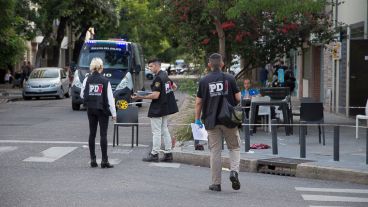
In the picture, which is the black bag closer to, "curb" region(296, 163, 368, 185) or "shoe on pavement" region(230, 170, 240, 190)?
"shoe on pavement" region(230, 170, 240, 190)

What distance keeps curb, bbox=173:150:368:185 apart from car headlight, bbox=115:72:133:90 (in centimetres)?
1299

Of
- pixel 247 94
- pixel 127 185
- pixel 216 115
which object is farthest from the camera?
pixel 247 94

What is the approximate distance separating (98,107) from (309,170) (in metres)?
3.52

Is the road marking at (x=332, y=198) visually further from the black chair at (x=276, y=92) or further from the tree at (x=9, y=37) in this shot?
the tree at (x=9, y=37)

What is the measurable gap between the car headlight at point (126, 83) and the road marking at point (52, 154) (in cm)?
1115

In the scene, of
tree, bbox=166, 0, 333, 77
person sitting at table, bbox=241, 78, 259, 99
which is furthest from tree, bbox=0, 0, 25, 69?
person sitting at table, bbox=241, 78, 259, 99

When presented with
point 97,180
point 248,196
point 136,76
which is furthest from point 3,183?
point 136,76

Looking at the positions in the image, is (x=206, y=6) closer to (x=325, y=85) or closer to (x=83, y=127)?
(x=83, y=127)

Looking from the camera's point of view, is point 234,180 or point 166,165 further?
point 166,165

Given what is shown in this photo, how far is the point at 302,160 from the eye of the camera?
13258 mm

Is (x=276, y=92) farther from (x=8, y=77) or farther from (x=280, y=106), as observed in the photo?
(x=8, y=77)

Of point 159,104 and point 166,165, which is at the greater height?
point 159,104

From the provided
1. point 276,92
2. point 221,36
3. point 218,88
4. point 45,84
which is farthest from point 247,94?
point 45,84

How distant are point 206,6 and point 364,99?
5.98 meters
